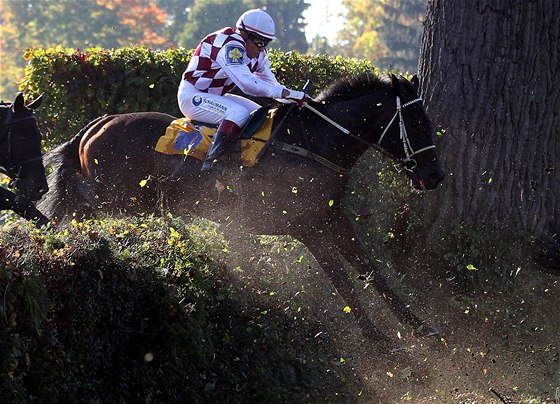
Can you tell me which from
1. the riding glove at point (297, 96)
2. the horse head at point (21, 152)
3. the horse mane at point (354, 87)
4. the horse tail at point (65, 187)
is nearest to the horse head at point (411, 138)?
the horse mane at point (354, 87)

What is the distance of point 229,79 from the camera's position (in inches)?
321

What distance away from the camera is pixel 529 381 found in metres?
7.48

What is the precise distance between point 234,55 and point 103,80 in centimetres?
382

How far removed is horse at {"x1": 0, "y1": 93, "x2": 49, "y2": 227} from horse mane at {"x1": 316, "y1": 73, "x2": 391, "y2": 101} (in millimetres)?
2964

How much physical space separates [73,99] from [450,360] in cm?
590

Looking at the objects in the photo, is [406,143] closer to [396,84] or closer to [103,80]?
[396,84]

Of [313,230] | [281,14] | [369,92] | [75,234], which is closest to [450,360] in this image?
[313,230]

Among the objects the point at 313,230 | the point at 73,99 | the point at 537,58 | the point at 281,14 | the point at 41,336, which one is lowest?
the point at 281,14

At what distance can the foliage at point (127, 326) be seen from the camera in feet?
15.7

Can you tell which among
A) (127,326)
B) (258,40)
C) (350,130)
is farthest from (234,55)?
(127,326)

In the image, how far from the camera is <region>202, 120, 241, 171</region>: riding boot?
305 inches

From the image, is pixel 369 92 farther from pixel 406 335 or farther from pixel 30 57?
pixel 30 57

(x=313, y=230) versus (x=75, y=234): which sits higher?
(x=75, y=234)

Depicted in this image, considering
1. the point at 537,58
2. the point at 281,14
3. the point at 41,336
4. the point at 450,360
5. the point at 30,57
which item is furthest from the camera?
the point at 281,14
